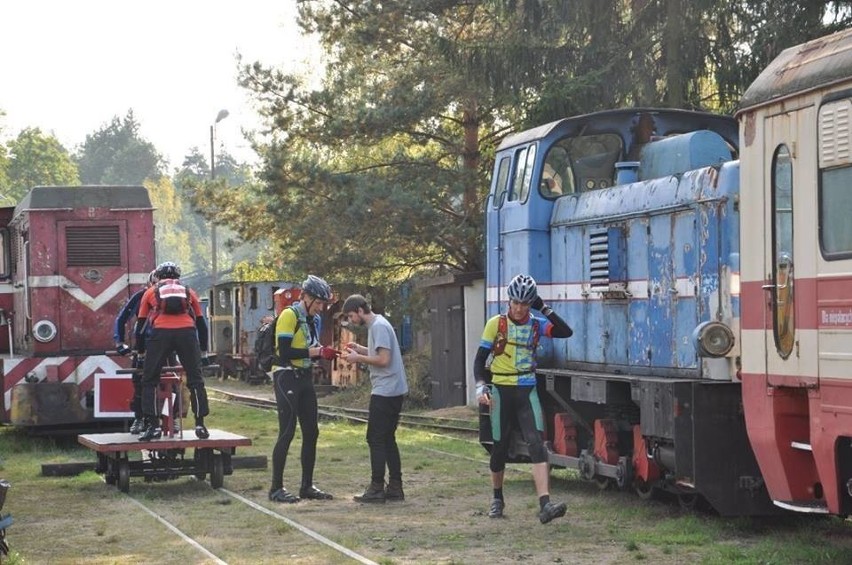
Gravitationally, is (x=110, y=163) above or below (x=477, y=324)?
above

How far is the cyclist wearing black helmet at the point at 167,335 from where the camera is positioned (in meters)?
13.8

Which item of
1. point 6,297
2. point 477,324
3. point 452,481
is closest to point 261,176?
point 477,324

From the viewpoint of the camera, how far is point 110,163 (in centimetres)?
16188

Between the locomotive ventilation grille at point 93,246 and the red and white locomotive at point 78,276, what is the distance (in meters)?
0.01

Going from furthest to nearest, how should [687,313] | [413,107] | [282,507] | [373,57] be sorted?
[373,57]
[413,107]
[282,507]
[687,313]

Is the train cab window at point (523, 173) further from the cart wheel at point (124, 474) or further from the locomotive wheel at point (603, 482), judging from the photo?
the cart wheel at point (124, 474)

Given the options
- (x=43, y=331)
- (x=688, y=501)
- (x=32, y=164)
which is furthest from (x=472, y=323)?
(x=32, y=164)

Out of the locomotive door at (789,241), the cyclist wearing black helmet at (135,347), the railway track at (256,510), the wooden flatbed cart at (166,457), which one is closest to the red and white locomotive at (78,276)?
the wooden flatbed cart at (166,457)

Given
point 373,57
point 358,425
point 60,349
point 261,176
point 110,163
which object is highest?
point 110,163

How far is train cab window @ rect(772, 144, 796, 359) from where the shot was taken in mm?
9289

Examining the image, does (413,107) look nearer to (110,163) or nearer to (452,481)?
(452,481)

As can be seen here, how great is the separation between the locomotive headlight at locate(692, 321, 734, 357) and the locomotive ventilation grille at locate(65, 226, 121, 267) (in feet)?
31.9

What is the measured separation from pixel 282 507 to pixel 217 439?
4.40ft

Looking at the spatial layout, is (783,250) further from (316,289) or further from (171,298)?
(171,298)
